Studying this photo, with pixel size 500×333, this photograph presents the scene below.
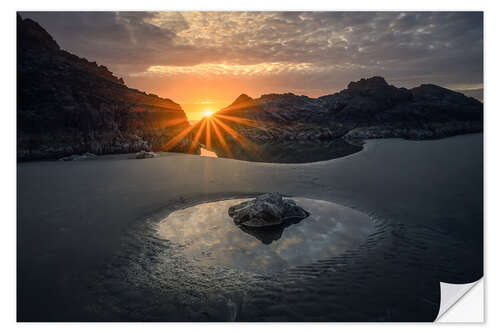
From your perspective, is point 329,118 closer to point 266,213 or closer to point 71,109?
point 71,109

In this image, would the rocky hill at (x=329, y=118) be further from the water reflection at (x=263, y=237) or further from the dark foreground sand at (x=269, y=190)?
the water reflection at (x=263, y=237)

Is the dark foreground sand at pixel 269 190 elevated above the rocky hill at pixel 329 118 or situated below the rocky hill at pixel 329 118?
below

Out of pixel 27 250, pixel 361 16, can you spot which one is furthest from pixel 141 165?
pixel 361 16

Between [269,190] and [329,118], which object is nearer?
[269,190]

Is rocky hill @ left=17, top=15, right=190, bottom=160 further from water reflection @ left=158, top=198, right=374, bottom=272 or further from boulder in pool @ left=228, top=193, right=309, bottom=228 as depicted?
boulder in pool @ left=228, top=193, right=309, bottom=228

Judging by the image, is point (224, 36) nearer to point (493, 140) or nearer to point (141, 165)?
point (493, 140)

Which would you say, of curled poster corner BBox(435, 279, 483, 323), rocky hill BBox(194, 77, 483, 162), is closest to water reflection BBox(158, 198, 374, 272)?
curled poster corner BBox(435, 279, 483, 323)

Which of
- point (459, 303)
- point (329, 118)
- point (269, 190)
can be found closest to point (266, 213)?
point (269, 190)

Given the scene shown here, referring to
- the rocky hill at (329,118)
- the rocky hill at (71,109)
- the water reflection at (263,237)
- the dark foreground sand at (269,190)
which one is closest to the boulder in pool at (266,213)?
the water reflection at (263,237)
